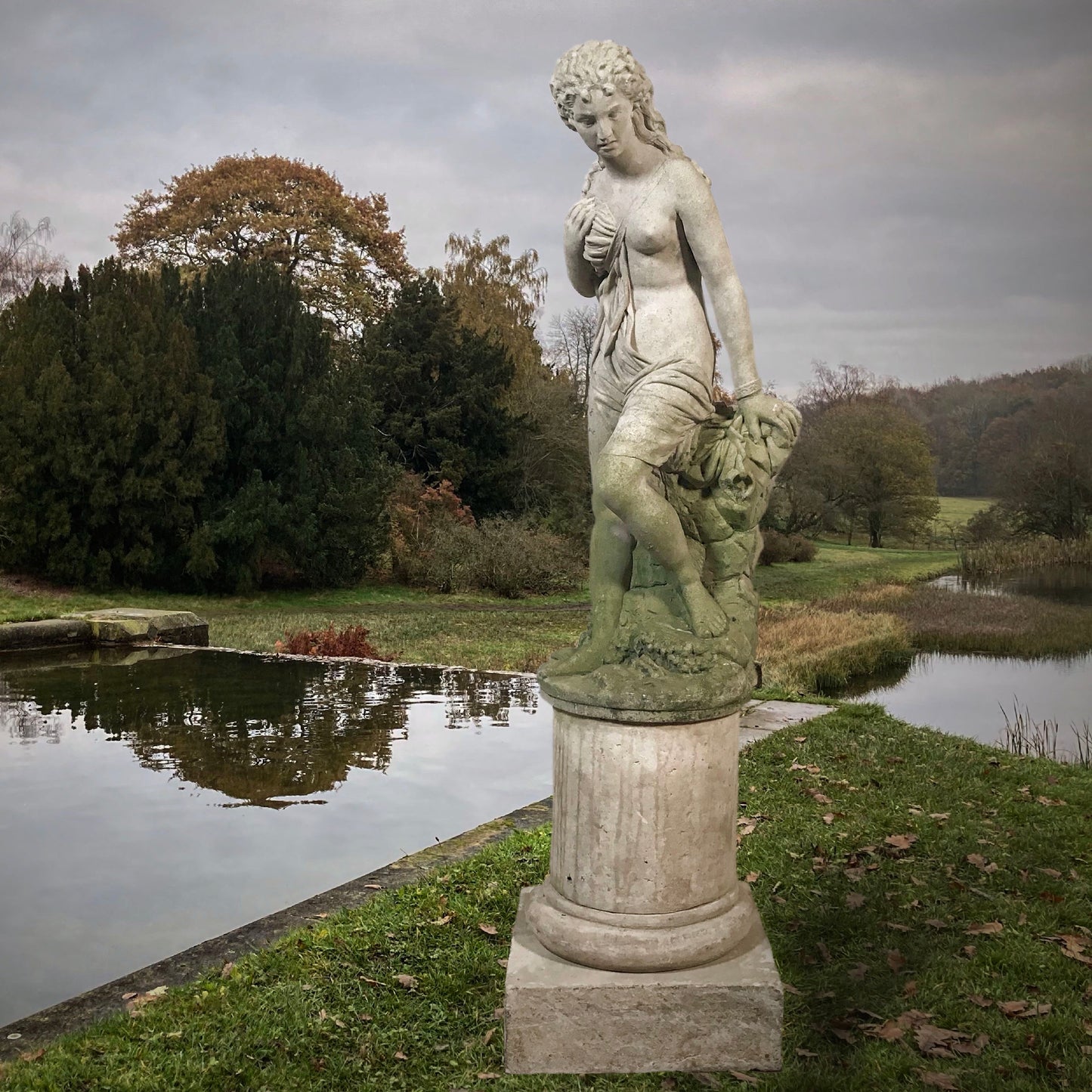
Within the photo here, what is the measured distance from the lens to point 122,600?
15.5 meters

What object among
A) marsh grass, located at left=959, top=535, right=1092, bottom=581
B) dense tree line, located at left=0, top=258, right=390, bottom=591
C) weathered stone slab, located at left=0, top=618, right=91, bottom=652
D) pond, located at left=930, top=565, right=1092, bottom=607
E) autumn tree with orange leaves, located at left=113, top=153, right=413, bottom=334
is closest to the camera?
weathered stone slab, located at left=0, top=618, right=91, bottom=652

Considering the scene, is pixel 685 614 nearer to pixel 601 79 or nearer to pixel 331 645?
pixel 601 79

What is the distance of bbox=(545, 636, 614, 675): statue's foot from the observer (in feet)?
11.0

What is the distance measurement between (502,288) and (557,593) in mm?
9558

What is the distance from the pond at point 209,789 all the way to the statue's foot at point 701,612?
229 cm

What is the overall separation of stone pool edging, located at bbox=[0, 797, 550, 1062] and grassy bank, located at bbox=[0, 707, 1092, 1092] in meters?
0.11

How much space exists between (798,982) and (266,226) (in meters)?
22.6

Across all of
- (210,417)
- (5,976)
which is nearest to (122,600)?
(210,417)

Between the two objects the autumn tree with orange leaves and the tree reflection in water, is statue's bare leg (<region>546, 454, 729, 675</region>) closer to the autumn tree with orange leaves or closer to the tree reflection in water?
the tree reflection in water

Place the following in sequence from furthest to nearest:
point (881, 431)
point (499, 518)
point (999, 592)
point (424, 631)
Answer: point (881, 431), point (499, 518), point (999, 592), point (424, 631)

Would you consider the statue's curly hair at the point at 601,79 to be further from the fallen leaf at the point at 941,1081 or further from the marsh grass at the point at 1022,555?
the marsh grass at the point at 1022,555

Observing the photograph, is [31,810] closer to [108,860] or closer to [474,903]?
[108,860]

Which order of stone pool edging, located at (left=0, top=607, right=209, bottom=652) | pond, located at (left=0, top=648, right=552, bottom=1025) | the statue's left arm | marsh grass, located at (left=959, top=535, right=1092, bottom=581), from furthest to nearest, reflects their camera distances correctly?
marsh grass, located at (left=959, top=535, right=1092, bottom=581) < stone pool edging, located at (left=0, top=607, right=209, bottom=652) < pond, located at (left=0, top=648, right=552, bottom=1025) < the statue's left arm

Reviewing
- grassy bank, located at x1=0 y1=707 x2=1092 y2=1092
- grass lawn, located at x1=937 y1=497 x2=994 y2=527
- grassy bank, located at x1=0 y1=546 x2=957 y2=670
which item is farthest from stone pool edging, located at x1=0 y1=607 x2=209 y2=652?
grass lawn, located at x1=937 y1=497 x2=994 y2=527
